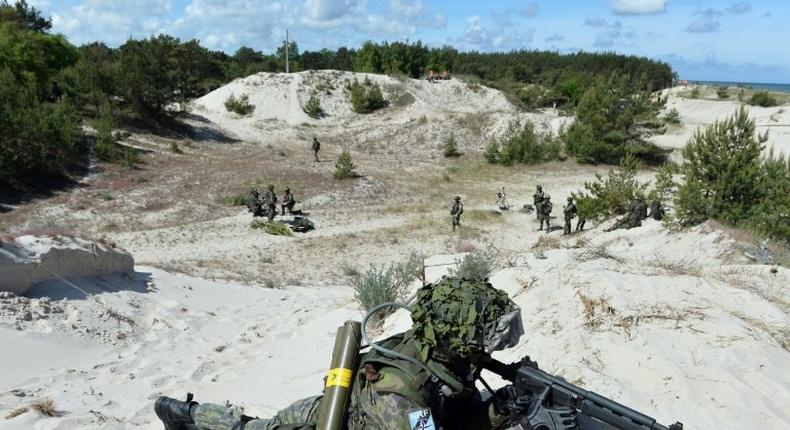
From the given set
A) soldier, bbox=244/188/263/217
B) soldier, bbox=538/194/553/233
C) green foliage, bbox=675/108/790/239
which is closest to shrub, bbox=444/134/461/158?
soldier, bbox=538/194/553/233

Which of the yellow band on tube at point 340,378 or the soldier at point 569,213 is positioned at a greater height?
the yellow band on tube at point 340,378

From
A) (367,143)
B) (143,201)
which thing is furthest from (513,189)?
(143,201)

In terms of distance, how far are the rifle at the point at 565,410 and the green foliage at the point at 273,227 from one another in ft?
45.9

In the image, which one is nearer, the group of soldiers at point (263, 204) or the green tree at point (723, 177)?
the green tree at point (723, 177)

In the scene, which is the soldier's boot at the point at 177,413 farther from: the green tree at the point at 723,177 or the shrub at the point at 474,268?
the green tree at the point at 723,177

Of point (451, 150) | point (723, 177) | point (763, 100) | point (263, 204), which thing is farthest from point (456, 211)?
point (763, 100)

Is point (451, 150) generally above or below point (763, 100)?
below

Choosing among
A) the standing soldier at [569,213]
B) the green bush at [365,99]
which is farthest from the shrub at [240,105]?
the standing soldier at [569,213]

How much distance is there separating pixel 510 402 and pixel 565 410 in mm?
304

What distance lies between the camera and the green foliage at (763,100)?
4872cm

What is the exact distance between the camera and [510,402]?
3137 mm

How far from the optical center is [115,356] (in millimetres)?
6531

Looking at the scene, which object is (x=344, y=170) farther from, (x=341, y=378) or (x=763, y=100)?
(x=763, y=100)

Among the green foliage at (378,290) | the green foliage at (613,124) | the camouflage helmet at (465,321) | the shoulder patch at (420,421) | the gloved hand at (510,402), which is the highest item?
the green foliage at (613,124)
